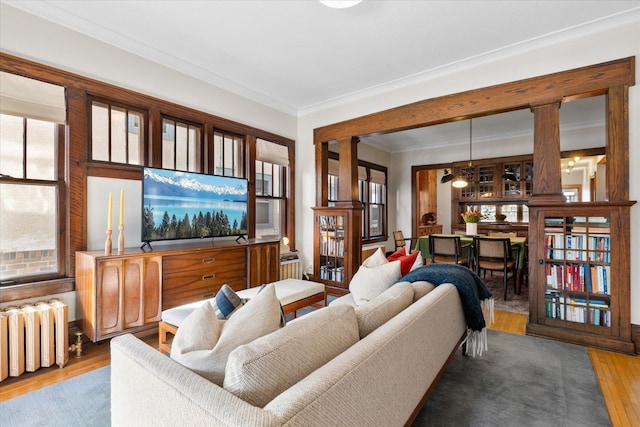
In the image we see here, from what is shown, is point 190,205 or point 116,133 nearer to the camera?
point 116,133

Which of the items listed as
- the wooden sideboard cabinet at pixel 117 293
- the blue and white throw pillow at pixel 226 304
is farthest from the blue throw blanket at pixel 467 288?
the wooden sideboard cabinet at pixel 117 293

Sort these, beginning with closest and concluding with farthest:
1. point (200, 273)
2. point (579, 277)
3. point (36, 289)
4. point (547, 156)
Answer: point (36, 289), point (579, 277), point (547, 156), point (200, 273)

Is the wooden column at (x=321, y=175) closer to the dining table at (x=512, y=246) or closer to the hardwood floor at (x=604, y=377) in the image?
the dining table at (x=512, y=246)

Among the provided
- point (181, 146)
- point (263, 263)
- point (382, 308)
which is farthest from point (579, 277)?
point (181, 146)

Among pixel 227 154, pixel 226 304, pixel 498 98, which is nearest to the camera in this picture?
pixel 226 304

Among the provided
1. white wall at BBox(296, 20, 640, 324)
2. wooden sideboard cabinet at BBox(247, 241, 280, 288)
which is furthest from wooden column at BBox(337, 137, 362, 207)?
wooden sideboard cabinet at BBox(247, 241, 280, 288)

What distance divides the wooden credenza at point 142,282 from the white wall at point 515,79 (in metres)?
2.00

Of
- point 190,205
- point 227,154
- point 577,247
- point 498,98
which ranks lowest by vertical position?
point 577,247

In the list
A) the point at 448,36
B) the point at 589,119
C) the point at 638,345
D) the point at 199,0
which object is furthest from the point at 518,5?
the point at 589,119

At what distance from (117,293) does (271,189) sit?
8.75 feet

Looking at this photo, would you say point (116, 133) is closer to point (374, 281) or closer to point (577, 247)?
point (374, 281)

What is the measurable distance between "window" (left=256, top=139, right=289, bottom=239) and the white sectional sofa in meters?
3.38

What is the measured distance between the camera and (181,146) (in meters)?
3.72

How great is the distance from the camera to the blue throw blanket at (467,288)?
2268 millimetres
